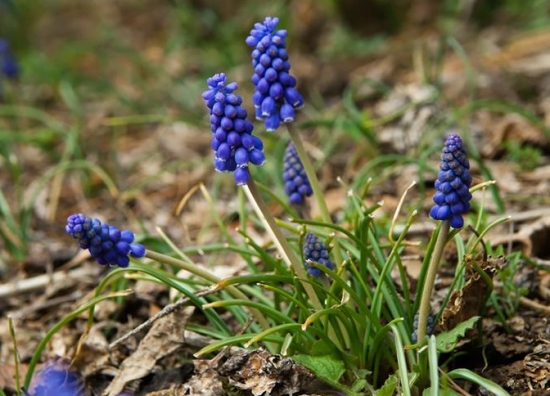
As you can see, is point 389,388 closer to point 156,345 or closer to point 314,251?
point 314,251

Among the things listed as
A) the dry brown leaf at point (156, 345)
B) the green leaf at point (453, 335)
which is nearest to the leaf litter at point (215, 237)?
the dry brown leaf at point (156, 345)

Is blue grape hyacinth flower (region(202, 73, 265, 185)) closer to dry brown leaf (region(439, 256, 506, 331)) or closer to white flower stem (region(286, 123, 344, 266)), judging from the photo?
white flower stem (region(286, 123, 344, 266))

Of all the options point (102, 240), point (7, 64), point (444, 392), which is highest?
point (7, 64)

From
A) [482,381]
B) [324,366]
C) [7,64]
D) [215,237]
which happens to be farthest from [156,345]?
[7,64]

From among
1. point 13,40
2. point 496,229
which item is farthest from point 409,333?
point 13,40

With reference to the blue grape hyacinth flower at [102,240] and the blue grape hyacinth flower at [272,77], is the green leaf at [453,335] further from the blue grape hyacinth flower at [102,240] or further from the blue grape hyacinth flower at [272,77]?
the blue grape hyacinth flower at [102,240]

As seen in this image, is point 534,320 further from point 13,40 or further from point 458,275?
point 13,40
